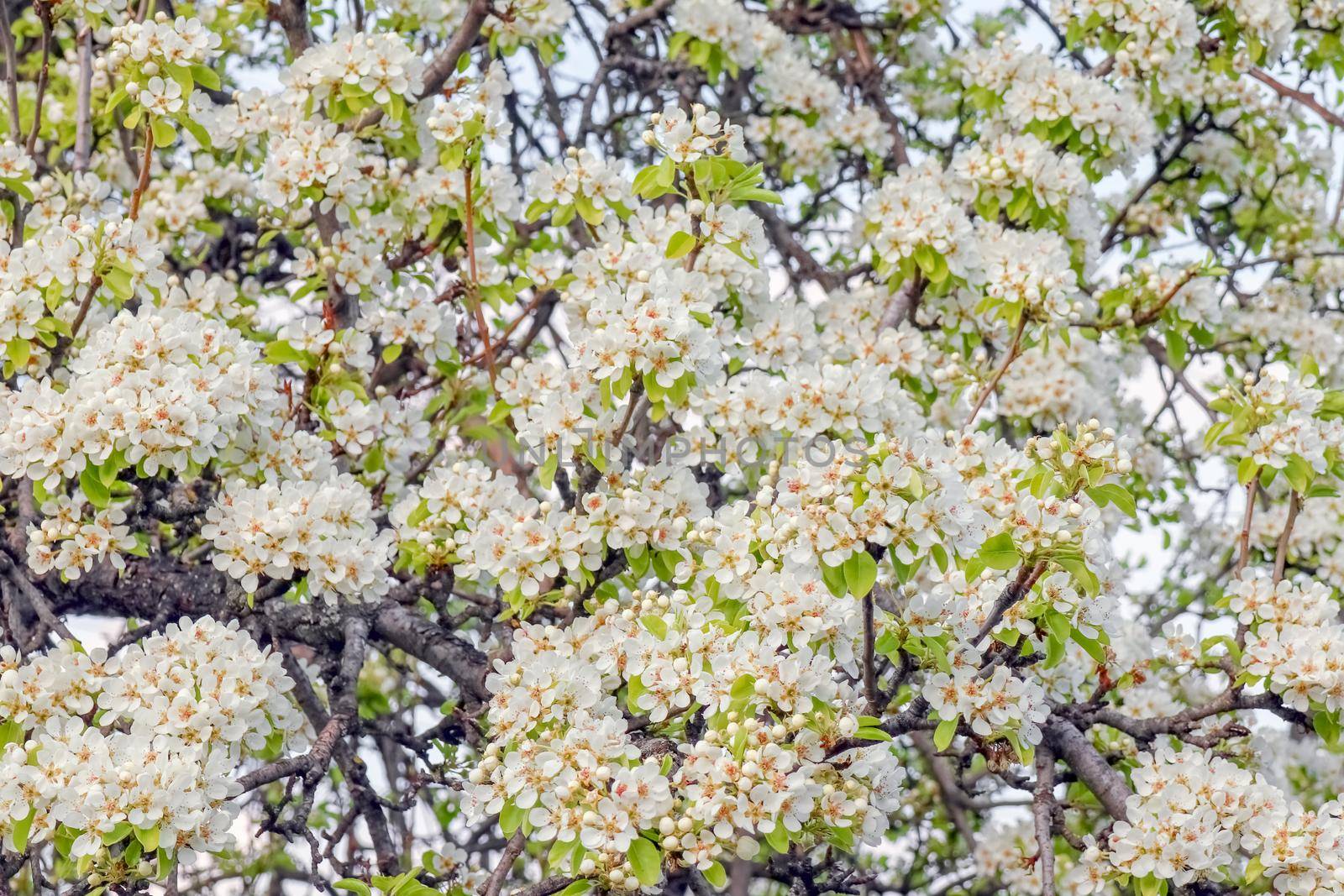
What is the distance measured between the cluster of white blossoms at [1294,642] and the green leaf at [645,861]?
55.7 inches

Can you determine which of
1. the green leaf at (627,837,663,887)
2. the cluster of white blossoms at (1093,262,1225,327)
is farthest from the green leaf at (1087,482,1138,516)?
the cluster of white blossoms at (1093,262,1225,327)

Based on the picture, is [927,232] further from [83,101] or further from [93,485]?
[83,101]

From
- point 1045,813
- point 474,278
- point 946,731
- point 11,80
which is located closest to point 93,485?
point 474,278

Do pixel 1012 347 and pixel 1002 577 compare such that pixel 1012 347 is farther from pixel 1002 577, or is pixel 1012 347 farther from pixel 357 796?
pixel 357 796

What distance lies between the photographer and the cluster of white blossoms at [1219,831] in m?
2.64

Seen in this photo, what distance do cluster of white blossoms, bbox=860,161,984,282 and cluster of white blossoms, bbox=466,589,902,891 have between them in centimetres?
157

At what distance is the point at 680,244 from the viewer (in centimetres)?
298

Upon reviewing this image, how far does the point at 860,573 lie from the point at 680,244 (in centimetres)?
105

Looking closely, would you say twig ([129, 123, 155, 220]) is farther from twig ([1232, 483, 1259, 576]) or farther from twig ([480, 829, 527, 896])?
twig ([1232, 483, 1259, 576])

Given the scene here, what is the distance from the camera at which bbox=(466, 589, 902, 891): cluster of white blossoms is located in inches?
90.4

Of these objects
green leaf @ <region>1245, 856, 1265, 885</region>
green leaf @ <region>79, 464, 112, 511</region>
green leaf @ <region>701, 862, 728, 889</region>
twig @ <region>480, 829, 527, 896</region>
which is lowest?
green leaf @ <region>701, 862, 728, 889</region>

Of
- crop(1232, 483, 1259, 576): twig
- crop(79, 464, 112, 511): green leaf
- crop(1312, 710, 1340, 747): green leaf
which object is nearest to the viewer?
crop(79, 464, 112, 511): green leaf

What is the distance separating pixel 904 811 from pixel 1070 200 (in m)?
2.75

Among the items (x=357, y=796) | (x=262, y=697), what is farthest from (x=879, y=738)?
(x=357, y=796)
